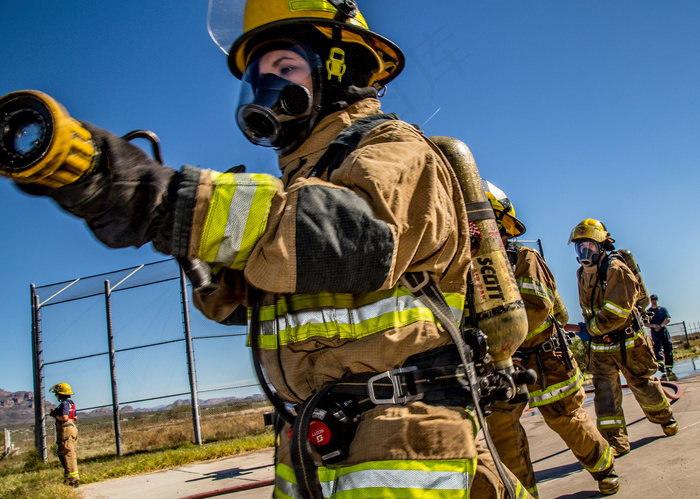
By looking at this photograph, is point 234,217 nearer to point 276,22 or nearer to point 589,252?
point 276,22

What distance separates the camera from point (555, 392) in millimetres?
4508

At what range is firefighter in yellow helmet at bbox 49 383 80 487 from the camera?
25.4ft

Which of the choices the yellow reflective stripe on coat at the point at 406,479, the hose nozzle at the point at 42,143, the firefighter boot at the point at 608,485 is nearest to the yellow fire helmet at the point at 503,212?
the firefighter boot at the point at 608,485

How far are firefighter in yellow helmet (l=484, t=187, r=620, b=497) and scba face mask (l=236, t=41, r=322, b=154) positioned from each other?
2.66 metres

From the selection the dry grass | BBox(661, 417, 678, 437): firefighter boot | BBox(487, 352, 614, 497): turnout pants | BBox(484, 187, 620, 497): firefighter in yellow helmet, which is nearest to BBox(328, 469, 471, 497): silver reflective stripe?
BBox(487, 352, 614, 497): turnout pants

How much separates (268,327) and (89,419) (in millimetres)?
10360

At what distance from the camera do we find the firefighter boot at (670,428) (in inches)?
217

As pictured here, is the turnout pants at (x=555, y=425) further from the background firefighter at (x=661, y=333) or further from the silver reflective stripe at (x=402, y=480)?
the background firefighter at (x=661, y=333)

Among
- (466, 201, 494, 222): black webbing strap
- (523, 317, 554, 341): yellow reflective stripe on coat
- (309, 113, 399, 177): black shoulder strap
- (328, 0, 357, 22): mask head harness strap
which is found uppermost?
(328, 0, 357, 22): mask head harness strap

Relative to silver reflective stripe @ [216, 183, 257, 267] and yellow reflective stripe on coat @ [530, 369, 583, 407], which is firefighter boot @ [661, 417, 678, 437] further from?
silver reflective stripe @ [216, 183, 257, 267]

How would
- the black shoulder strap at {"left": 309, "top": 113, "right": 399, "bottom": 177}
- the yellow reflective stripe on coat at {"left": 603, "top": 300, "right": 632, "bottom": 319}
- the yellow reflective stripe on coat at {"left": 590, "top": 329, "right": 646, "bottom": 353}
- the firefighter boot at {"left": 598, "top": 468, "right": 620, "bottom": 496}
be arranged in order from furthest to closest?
the yellow reflective stripe on coat at {"left": 590, "top": 329, "right": 646, "bottom": 353}, the yellow reflective stripe on coat at {"left": 603, "top": 300, "right": 632, "bottom": 319}, the firefighter boot at {"left": 598, "top": 468, "right": 620, "bottom": 496}, the black shoulder strap at {"left": 309, "top": 113, "right": 399, "bottom": 177}

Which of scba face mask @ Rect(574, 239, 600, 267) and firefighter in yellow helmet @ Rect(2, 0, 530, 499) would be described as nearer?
firefighter in yellow helmet @ Rect(2, 0, 530, 499)

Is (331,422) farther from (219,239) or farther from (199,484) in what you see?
(199,484)

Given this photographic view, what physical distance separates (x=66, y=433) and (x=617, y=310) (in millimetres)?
8542
